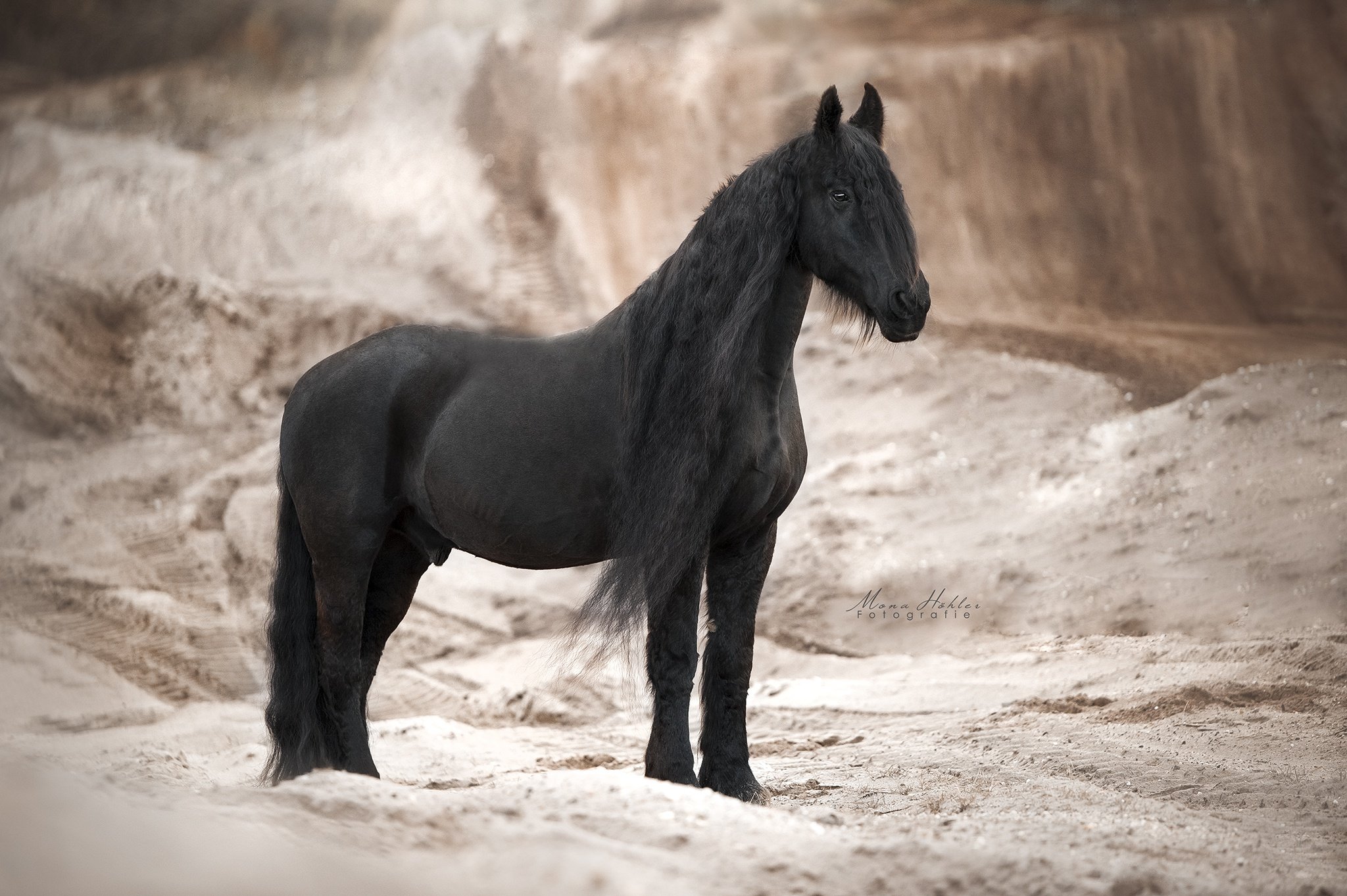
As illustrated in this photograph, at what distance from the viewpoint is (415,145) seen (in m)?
13.2

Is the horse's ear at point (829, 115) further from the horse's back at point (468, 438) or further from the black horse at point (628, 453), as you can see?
the horse's back at point (468, 438)

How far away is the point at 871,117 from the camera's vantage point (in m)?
4.40

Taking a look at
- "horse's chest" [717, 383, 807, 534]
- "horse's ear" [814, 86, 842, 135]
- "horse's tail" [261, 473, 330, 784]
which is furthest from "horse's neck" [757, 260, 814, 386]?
"horse's tail" [261, 473, 330, 784]

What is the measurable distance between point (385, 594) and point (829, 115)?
249 centimetres

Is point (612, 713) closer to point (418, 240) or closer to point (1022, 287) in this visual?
point (418, 240)

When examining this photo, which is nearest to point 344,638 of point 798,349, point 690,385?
point 690,385

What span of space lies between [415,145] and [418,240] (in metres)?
1.24

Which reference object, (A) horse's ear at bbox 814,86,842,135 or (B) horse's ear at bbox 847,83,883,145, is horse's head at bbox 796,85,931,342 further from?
(B) horse's ear at bbox 847,83,883,145

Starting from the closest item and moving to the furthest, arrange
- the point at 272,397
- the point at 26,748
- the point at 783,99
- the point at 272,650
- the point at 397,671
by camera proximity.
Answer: the point at 272,650
the point at 26,748
the point at 397,671
the point at 272,397
the point at 783,99

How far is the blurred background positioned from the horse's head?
165 cm

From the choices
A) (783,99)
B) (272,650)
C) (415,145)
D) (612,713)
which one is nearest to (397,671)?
(612,713)

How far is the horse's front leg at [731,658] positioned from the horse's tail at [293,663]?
144cm

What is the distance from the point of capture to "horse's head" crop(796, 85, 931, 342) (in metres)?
3.97

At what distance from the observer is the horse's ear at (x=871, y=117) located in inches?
173
